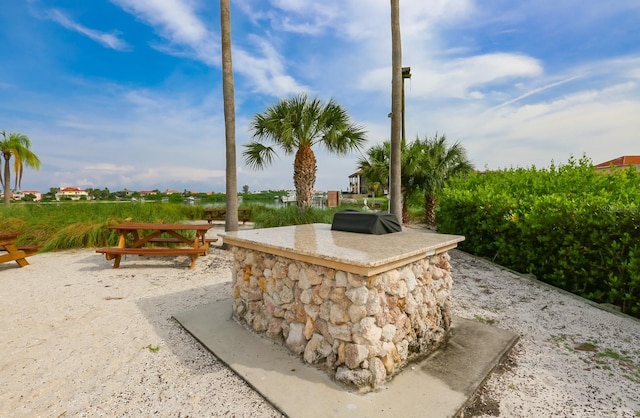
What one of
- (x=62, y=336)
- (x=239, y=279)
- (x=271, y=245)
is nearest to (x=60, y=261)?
(x=62, y=336)

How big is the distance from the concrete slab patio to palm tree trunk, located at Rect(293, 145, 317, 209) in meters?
6.50

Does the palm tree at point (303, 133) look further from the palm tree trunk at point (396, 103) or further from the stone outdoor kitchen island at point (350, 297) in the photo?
the stone outdoor kitchen island at point (350, 297)

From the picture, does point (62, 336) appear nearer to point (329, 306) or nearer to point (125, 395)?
point (125, 395)

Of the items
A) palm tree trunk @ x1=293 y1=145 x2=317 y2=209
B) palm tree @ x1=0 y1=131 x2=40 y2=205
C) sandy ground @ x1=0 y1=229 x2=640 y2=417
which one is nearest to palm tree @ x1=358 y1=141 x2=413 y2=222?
palm tree trunk @ x1=293 y1=145 x2=317 y2=209

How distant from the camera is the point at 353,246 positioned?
263 cm

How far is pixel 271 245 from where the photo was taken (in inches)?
107

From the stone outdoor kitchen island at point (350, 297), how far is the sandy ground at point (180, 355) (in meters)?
0.58

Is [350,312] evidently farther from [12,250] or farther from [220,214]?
[220,214]

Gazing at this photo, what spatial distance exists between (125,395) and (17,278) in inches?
198

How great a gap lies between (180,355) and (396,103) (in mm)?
6776

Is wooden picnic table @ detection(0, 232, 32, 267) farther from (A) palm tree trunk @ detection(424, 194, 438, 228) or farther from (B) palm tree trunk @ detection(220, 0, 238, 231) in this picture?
(A) palm tree trunk @ detection(424, 194, 438, 228)

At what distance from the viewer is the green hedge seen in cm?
383

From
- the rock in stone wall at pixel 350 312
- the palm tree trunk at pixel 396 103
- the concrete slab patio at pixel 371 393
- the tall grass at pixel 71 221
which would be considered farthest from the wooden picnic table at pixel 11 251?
the palm tree trunk at pixel 396 103

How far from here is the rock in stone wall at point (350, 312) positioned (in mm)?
2221
